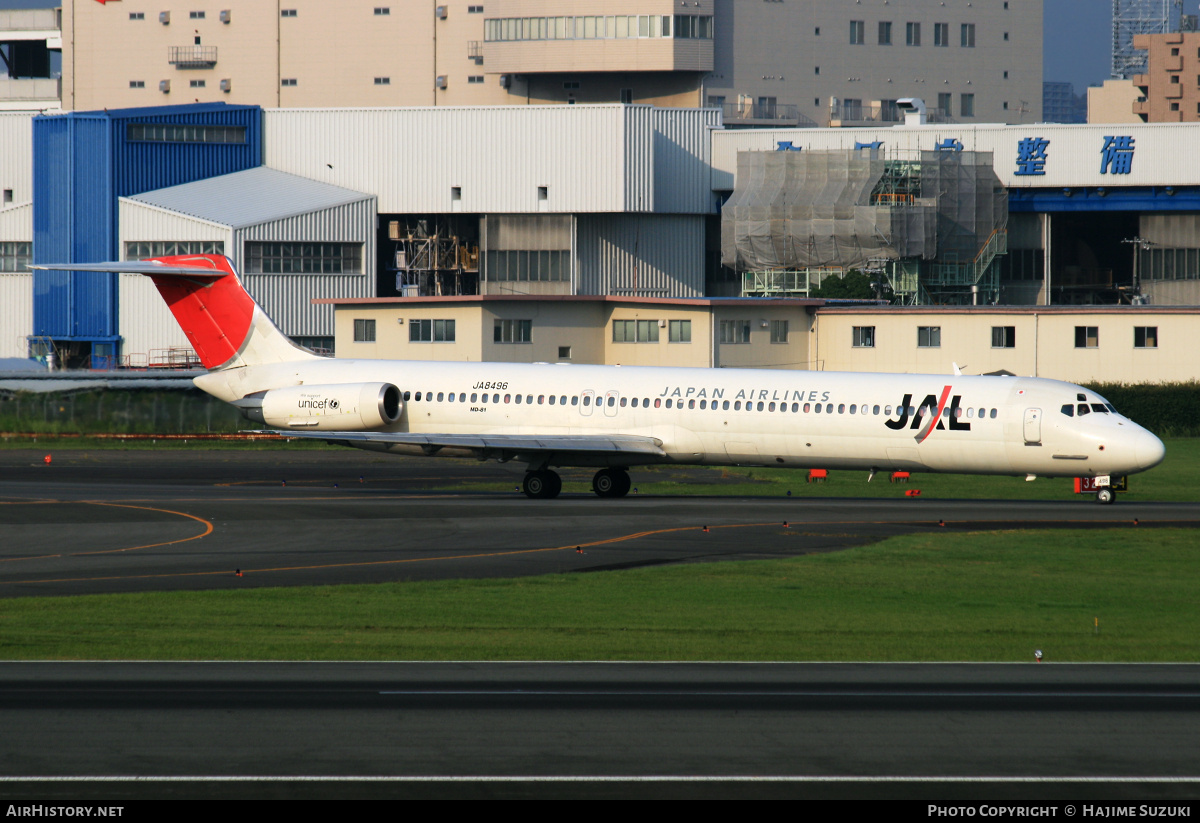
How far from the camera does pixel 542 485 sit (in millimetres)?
38031

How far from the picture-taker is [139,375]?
59.4 meters

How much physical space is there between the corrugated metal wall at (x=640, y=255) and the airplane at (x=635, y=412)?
153 feet

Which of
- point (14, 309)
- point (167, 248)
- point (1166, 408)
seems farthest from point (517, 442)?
point (14, 309)

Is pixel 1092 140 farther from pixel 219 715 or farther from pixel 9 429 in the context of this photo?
pixel 219 715

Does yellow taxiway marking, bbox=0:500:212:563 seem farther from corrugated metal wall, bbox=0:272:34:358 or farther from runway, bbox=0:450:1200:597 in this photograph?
corrugated metal wall, bbox=0:272:34:358

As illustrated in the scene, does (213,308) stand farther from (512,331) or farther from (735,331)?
(735,331)

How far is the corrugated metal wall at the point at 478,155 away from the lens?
85.2 meters

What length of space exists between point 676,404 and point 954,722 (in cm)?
2364

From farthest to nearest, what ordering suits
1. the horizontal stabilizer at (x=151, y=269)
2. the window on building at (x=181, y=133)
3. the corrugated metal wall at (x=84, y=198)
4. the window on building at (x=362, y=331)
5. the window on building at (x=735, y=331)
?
1. the window on building at (x=181, y=133)
2. the corrugated metal wall at (x=84, y=198)
3. the window on building at (x=362, y=331)
4. the window on building at (x=735, y=331)
5. the horizontal stabilizer at (x=151, y=269)

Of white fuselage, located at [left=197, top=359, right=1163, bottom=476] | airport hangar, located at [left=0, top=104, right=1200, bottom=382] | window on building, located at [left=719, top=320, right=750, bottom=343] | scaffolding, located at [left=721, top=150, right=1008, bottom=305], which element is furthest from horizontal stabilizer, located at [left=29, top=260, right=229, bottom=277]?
scaffolding, located at [left=721, top=150, right=1008, bottom=305]

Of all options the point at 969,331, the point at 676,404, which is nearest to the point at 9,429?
the point at 676,404

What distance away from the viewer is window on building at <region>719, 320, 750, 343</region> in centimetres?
7131

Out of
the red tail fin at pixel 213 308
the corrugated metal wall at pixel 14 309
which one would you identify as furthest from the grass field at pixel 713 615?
the corrugated metal wall at pixel 14 309

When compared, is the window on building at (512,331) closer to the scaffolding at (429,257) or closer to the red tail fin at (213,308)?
the scaffolding at (429,257)
